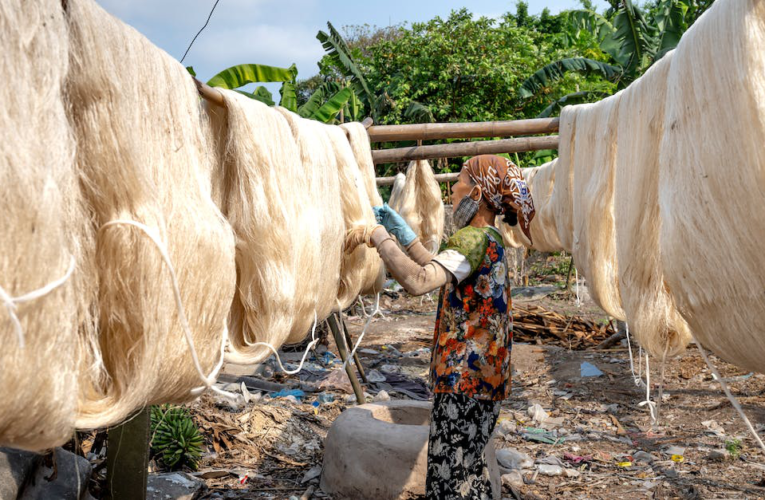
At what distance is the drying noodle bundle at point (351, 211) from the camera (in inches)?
105

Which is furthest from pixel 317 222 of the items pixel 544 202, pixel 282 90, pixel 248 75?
pixel 282 90

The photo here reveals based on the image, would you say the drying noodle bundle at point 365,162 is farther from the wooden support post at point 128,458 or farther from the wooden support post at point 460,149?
the wooden support post at point 128,458

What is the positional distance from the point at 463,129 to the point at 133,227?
296 cm

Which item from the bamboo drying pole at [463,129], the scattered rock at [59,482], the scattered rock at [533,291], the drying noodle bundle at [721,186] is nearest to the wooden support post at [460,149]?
the bamboo drying pole at [463,129]

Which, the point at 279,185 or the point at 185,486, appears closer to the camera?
the point at 279,185

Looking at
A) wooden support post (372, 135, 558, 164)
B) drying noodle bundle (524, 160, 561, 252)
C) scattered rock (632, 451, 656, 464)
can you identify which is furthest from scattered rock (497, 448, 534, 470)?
drying noodle bundle (524, 160, 561, 252)

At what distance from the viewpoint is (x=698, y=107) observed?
5.05ft

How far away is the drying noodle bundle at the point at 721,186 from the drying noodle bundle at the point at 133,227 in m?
1.12

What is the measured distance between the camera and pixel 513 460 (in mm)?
4215

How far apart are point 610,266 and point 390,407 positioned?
1905 mm

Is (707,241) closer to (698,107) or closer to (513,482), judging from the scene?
(698,107)

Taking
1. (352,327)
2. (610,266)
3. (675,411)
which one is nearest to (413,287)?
(610,266)

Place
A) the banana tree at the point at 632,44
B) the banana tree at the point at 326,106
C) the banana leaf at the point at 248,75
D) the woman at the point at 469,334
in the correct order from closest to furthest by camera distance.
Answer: the woman at the point at 469,334 → the banana leaf at the point at 248,75 → the banana tree at the point at 326,106 → the banana tree at the point at 632,44

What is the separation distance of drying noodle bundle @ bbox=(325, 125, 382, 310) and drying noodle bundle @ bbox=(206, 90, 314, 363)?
0.62m
